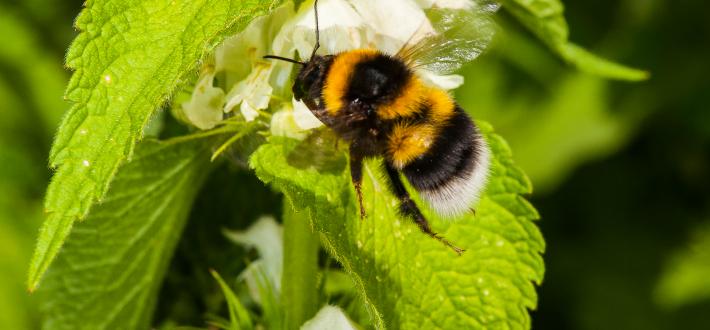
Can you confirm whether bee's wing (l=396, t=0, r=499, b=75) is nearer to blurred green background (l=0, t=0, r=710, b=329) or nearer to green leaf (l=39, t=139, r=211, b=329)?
green leaf (l=39, t=139, r=211, b=329)

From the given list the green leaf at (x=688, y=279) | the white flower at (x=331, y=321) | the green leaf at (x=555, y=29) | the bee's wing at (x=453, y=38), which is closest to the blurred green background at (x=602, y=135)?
the green leaf at (x=688, y=279)

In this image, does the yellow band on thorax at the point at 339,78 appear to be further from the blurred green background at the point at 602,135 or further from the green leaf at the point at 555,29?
the blurred green background at the point at 602,135

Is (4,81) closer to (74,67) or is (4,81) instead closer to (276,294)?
(276,294)

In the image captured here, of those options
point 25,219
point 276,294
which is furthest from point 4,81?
point 276,294

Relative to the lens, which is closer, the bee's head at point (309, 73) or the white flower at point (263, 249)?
the bee's head at point (309, 73)

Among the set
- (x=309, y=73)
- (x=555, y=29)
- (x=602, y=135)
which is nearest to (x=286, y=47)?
(x=309, y=73)
